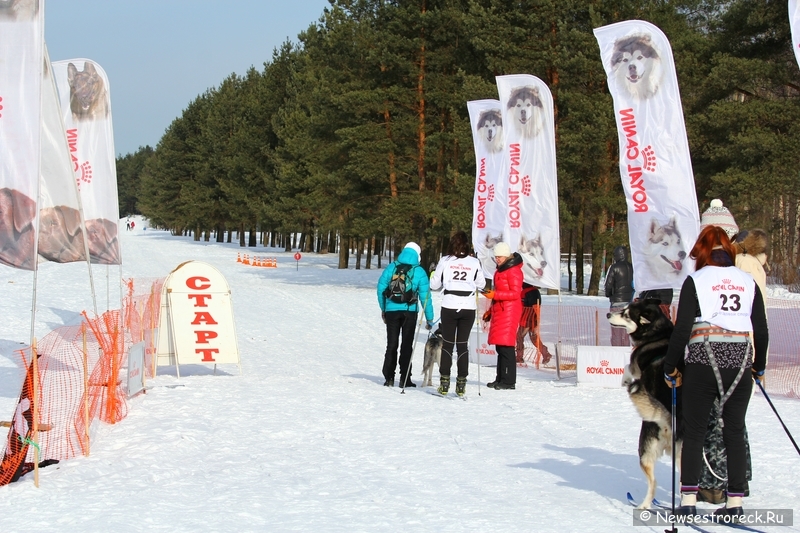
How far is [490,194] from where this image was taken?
17.5 metres

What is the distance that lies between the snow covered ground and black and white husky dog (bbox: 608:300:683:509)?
0.41m

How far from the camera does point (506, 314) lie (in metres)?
11.5

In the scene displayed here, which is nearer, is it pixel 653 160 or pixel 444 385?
pixel 444 385

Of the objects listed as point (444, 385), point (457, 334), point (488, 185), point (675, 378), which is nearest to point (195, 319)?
point (444, 385)

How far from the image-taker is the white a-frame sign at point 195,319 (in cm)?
1216

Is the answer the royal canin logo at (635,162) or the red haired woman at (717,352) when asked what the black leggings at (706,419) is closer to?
the red haired woman at (717,352)

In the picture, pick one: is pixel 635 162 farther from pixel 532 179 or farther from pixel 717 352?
pixel 717 352

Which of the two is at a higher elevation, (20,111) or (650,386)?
(20,111)

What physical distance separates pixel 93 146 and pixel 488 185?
786cm

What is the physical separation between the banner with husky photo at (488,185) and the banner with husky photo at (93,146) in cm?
692

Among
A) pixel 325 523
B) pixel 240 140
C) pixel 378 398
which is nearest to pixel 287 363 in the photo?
pixel 378 398

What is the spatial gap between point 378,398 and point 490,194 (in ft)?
25.7

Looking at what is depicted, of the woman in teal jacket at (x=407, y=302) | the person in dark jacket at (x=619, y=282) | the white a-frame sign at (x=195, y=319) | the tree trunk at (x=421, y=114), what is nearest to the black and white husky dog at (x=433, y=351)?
the woman in teal jacket at (x=407, y=302)

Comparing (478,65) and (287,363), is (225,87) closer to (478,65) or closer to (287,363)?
(478,65)
